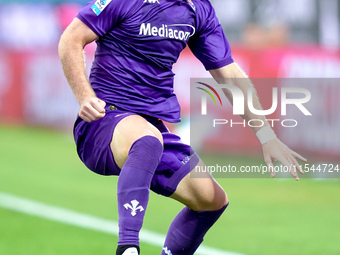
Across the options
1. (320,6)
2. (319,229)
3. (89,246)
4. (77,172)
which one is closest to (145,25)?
(89,246)

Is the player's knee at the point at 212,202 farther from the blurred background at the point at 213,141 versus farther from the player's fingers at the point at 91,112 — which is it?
the blurred background at the point at 213,141

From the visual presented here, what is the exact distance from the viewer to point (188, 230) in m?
5.38

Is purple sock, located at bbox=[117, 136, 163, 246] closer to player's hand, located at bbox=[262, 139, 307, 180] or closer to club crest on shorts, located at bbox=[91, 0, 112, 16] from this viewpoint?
club crest on shorts, located at bbox=[91, 0, 112, 16]

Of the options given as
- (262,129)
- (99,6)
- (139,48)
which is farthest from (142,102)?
(262,129)

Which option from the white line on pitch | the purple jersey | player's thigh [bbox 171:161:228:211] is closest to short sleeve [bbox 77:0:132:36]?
the purple jersey

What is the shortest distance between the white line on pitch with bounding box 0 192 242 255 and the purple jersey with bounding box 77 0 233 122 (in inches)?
84.1

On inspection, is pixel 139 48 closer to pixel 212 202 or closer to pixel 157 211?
pixel 212 202

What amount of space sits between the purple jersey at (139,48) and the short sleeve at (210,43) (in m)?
0.18

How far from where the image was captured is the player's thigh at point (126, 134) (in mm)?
4574

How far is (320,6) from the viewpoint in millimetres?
17297

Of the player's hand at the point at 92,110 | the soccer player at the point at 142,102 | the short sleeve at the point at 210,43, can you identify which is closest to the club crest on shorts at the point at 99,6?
the soccer player at the point at 142,102

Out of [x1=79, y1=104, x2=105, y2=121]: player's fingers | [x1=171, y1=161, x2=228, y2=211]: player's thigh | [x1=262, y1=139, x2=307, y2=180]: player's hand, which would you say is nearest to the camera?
[x1=79, y1=104, x2=105, y2=121]: player's fingers

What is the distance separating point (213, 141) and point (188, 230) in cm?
755

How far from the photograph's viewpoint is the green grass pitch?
275 inches
